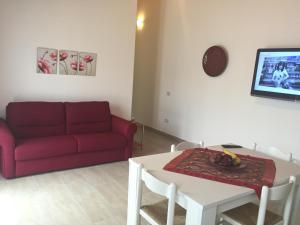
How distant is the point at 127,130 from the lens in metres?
4.12

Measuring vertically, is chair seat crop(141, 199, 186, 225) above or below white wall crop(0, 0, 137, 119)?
below

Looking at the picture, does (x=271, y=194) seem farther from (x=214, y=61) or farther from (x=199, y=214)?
(x=214, y=61)

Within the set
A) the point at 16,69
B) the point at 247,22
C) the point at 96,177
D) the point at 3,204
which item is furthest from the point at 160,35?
the point at 3,204

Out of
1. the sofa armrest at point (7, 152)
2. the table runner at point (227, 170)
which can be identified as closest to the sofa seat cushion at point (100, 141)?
the sofa armrest at point (7, 152)

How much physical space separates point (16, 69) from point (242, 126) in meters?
3.59

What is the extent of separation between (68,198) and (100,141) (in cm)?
107

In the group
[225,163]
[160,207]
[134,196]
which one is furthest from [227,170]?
[134,196]

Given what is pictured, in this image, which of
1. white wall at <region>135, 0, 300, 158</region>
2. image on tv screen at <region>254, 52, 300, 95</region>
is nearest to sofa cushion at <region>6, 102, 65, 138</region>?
white wall at <region>135, 0, 300, 158</region>

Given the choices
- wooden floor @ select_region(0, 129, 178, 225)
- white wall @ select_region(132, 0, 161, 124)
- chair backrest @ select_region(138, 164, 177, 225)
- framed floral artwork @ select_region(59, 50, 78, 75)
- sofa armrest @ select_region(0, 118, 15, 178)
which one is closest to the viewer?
chair backrest @ select_region(138, 164, 177, 225)

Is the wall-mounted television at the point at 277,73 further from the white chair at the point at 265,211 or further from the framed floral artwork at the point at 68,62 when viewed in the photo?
the framed floral artwork at the point at 68,62

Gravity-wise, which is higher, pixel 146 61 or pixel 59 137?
pixel 146 61

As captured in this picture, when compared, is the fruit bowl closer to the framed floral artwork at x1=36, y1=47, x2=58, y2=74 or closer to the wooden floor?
the wooden floor

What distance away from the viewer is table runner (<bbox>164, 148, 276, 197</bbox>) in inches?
73.7

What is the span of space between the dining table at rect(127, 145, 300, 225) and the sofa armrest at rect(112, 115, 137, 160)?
72.4 inches
